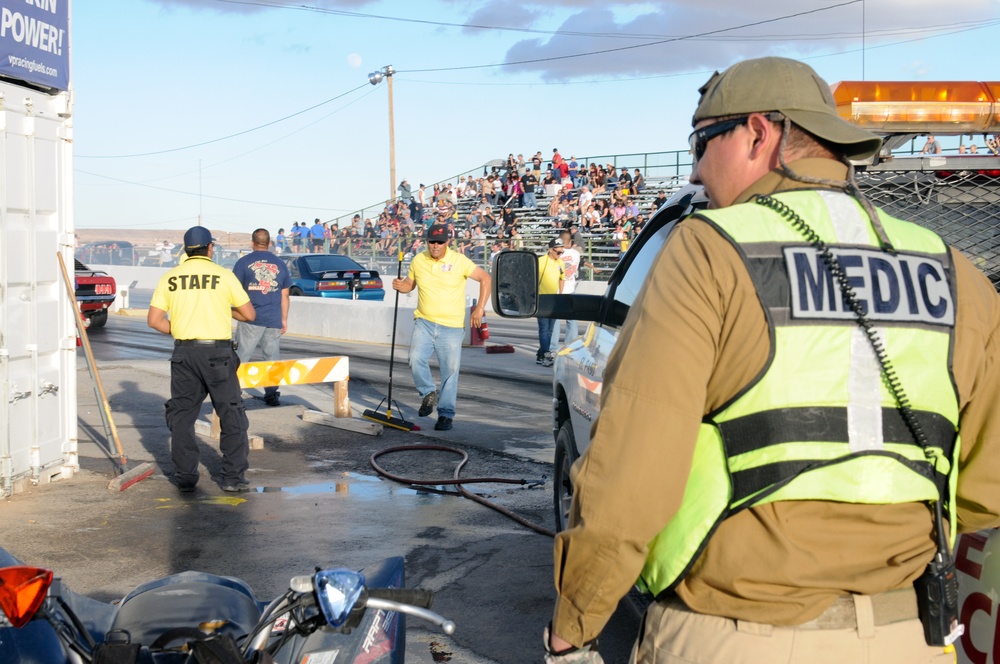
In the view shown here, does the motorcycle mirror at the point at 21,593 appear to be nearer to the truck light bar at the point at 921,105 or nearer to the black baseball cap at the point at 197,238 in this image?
the truck light bar at the point at 921,105

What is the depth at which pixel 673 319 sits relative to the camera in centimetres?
176

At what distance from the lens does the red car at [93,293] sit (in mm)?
20609

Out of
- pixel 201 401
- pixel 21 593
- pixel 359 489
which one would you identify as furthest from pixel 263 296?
pixel 21 593

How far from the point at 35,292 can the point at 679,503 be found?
6.56m

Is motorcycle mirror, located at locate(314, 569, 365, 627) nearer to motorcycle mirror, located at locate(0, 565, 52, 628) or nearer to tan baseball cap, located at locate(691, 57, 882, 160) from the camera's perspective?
motorcycle mirror, located at locate(0, 565, 52, 628)

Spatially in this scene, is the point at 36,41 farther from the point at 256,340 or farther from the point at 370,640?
the point at 370,640

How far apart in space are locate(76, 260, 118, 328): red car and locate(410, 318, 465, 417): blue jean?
497 inches

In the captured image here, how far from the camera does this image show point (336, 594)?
1.91 meters

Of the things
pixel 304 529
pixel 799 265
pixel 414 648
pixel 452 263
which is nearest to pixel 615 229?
pixel 452 263

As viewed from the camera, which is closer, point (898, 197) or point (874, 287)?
point (874, 287)

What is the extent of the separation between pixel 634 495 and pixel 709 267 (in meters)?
0.41

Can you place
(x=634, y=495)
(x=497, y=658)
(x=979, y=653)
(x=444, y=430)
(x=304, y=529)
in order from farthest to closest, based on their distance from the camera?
(x=444, y=430) → (x=304, y=529) → (x=497, y=658) → (x=979, y=653) → (x=634, y=495)

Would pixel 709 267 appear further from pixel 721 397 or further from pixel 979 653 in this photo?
pixel 979 653

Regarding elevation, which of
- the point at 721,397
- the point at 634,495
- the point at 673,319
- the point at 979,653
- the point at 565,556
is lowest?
the point at 979,653
